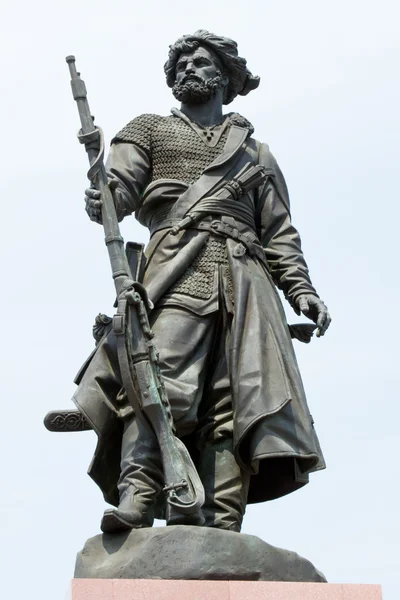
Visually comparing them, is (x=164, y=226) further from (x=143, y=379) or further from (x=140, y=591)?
(x=140, y=591)

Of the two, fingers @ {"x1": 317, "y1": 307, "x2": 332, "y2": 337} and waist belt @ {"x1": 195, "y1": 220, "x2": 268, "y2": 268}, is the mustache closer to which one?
waist belt @ {"x1": 195, "y1": 220, "x2": 268, "y2": 268}

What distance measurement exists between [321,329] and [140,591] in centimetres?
276

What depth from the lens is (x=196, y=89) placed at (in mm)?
13469

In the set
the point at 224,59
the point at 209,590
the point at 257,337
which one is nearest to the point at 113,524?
the point at 209,590

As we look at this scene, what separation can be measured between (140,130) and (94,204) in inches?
40.0

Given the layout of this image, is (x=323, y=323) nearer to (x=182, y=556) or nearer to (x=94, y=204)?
(x=94, y=204)

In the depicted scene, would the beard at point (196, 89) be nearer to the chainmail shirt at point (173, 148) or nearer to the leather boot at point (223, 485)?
the chainmail shirt at point (173, 148)

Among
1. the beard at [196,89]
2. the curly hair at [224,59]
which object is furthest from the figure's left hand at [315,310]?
the curly hair at [224,59]

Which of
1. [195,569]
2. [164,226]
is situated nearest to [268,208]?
[164,226]

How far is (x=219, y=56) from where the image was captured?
13.6 metres

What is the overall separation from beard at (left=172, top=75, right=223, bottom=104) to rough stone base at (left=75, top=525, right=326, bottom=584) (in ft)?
12.1

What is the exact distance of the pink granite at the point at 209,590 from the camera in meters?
10.9

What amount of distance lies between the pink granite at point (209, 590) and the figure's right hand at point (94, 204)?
9.24 ft

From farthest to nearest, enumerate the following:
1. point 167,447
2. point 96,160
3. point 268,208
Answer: point 268,208
point 96,160
point 167,447
